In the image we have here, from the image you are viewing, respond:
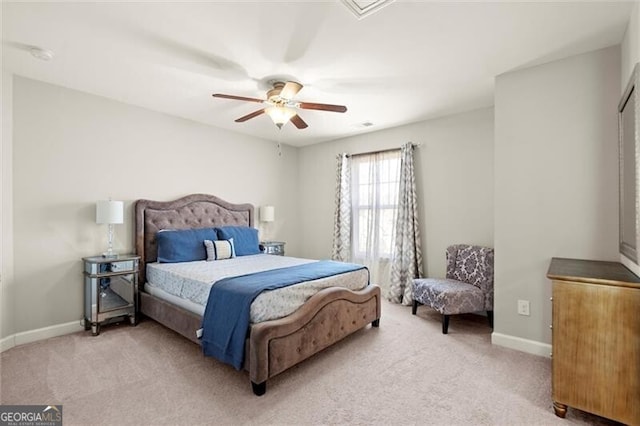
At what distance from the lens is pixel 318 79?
2959mm

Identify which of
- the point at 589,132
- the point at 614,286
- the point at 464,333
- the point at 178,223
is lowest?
the point at 464,333

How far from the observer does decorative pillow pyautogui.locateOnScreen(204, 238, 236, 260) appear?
3.85 metres

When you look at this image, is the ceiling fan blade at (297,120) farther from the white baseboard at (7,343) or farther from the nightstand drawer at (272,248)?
the white baseboard at (7,343)

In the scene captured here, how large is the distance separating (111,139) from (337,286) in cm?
314

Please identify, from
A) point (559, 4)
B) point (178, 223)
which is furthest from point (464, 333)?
point (178, 223)

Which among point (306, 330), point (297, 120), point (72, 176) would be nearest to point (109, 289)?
point (72, 176)

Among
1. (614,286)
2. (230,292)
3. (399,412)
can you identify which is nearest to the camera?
(614,286)

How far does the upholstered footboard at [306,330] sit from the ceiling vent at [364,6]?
2145 mm

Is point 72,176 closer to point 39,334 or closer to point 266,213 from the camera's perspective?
point 39,334

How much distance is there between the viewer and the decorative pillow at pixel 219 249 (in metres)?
3.85

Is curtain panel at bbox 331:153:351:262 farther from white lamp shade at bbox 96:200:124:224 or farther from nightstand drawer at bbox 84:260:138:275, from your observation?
white lamp shade at bbox 96:200:124:224

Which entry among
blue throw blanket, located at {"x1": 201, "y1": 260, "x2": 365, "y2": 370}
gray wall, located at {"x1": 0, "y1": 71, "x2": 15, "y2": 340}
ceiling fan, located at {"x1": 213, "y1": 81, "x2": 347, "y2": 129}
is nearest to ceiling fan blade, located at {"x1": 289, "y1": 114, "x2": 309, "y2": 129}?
ceiling fan, located at {"x1": 213, "y1": 81, "x2": 347, "y2": 129}

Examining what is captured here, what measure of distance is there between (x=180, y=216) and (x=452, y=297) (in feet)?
11.7

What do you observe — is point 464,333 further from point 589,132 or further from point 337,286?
point 589,132
